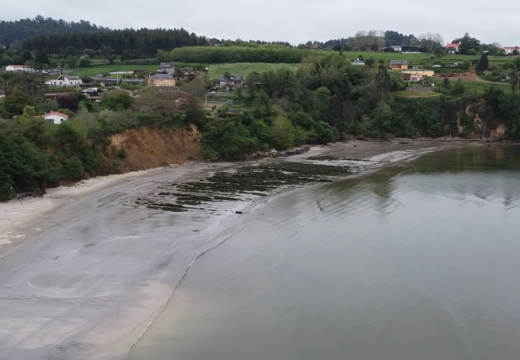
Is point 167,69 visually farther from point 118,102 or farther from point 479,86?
point 479,86

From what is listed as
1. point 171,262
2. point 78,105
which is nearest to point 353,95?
point 78,105

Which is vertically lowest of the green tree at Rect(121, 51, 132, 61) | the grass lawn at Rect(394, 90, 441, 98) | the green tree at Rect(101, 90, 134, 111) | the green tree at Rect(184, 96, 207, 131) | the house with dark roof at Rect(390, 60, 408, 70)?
the green tree at Rect(184, 96, 207, 131)

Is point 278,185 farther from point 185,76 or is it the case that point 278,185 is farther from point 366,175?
point 185,76

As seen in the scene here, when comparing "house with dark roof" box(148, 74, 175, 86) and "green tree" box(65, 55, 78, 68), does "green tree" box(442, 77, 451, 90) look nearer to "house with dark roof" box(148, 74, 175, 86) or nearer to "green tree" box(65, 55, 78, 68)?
"house with dark roof" box(148, 74, 175, 86)

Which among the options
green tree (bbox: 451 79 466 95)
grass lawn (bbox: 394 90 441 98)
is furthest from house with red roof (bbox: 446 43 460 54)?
grass lawn (bbox: 394 90 441 98)

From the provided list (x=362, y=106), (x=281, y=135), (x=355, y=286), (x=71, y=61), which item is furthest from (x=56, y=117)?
(x=71, y=61)

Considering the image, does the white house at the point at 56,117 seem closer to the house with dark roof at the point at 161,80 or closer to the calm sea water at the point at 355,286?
the calm sea water at the point at 355,286
